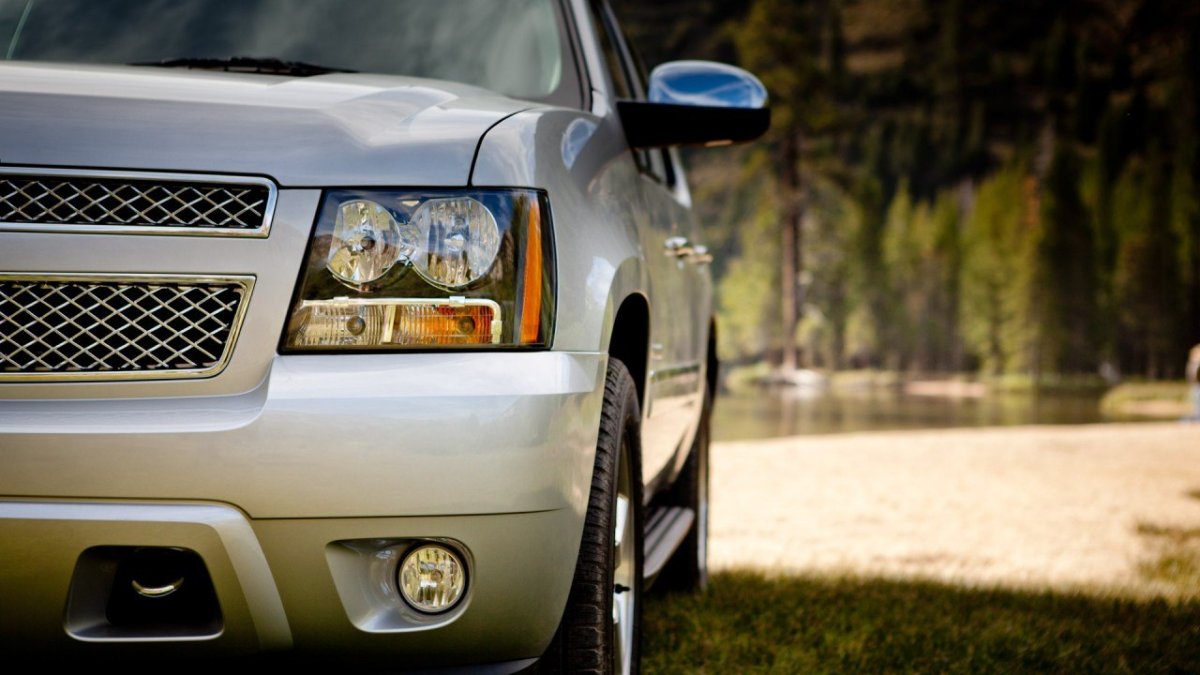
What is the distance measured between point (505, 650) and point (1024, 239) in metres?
68.7

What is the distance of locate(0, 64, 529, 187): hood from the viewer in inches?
75.2

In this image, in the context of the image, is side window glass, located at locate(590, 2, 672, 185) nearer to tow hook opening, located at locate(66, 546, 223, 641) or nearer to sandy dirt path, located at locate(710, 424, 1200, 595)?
tow hook opening, located at locate(66, 546, 223, 641)

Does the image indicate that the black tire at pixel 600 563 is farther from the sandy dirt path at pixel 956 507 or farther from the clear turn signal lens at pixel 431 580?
the sandy dirt path at pixel 956 507

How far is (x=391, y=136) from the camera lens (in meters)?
2.05

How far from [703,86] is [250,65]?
1.17m

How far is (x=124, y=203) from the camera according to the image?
6.18ft

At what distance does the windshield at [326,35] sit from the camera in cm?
300

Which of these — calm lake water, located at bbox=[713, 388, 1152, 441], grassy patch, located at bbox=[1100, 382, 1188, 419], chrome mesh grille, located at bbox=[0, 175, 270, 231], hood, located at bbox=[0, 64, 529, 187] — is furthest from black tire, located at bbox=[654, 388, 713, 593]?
grassy patch, located at bbox=[1100, 382, 1188, 419]

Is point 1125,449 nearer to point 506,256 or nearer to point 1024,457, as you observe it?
point 1024,457

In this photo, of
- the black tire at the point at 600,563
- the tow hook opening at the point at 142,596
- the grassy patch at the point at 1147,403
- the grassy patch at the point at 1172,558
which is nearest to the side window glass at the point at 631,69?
the black tire at the point at 600,563

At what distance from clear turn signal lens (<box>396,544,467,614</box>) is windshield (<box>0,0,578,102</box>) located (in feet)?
4.59

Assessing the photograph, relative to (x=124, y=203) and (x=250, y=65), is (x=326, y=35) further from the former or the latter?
(x=124, y=203)

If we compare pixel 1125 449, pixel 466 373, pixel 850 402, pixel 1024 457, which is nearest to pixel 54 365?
pixel 466 373

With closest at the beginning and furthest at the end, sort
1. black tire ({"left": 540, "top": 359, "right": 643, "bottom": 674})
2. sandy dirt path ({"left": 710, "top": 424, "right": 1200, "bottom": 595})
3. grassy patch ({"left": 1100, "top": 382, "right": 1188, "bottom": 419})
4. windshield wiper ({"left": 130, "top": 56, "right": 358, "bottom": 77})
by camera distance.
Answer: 1. black tire ({"left": 540, "top": 359, "right": 643, "bottom": 674})
2. windshield wiper ({"left": 130, "top": 56, "right": 358, "bottom": 77})
3. sandy dirt path ({"left": 710, "top": 424, "right": 1200, "bottom": 595})
4. grassy patch ({"left": 1100, "top": 382, "right": 1188, "bottom": 419})
